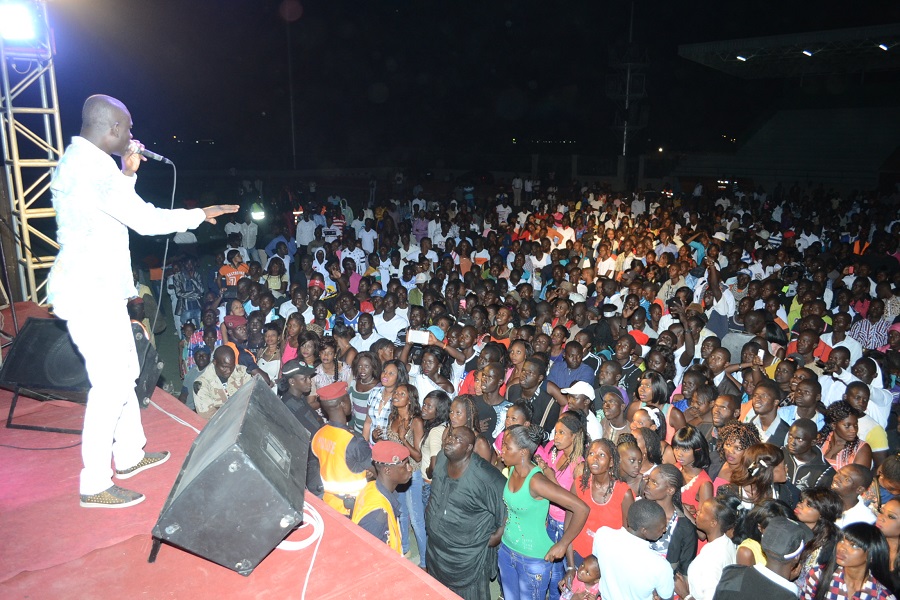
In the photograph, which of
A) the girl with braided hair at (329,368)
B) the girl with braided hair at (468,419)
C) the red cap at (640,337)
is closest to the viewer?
the girl with braided hair at (468,419)

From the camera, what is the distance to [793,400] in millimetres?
4629

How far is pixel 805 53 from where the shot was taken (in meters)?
21.1

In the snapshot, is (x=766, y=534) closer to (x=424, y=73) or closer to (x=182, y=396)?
(x=182, y=396)

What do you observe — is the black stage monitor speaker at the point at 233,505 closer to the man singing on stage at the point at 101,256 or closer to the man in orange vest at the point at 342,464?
the man singing on stage at the point at 101,256

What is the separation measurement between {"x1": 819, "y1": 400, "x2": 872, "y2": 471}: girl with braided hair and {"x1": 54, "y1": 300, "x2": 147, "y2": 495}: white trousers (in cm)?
428

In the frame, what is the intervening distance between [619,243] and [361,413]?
646 cm

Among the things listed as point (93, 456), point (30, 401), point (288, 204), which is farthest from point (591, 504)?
point (288, 204)

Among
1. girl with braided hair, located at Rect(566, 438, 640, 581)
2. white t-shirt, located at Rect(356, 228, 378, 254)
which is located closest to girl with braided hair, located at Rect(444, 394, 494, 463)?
girl with braided hair, located at Rect(566, 438, 640, 581)

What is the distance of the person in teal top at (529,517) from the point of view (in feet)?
11.1

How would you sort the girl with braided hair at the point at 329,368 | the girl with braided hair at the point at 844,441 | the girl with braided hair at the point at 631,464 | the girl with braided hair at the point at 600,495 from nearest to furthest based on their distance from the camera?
the girl with braided hair at the point at 600,495
the girl with braided hair at the point at 631,464
the girl with braided hair at the point at 844,441
the girl with braided hair at the point at 329,368

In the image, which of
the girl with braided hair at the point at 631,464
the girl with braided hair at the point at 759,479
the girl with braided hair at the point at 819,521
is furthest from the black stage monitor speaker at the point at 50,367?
the girl with braided hair at the point at 819,521

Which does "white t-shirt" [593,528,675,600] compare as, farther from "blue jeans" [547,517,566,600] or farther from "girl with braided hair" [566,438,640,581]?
"blue jeans" [547,517,566,600]

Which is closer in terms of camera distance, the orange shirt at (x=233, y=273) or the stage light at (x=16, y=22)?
the stage light at (x=16, y=22)

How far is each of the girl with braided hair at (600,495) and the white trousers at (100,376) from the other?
7.98ft
